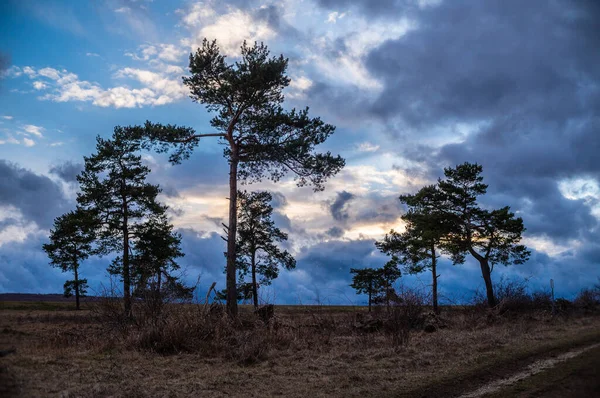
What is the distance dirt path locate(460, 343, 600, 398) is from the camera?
724cm

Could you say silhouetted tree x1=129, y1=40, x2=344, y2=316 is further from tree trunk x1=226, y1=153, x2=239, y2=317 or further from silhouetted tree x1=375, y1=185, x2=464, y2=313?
A: silhouetted tree x1=375, y1=185, x2=464, y2=313

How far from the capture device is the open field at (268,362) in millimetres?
7129

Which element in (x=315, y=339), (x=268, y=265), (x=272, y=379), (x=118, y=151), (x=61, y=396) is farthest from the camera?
(x=268, y=265)

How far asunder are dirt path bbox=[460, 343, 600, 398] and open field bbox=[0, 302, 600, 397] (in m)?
0.24

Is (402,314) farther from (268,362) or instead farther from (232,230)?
(232,230)

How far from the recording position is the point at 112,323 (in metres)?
12.1

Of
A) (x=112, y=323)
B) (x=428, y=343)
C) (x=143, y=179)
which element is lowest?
(x=428, y=343)

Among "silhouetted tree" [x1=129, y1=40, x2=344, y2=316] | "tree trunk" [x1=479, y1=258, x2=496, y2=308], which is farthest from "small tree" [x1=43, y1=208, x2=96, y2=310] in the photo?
Result: "tree trunk" [x1=479, y1=258, x2=496, y2=308]

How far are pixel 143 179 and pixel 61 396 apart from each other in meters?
28.1

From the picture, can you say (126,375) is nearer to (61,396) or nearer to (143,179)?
(61,396)

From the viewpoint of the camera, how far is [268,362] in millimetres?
9727

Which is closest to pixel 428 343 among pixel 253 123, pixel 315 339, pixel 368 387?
pixel 315 339

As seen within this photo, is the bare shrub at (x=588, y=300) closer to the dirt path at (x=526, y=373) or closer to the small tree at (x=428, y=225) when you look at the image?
the small tree at (x=428, y=225)

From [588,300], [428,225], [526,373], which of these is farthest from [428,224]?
[526,373]
